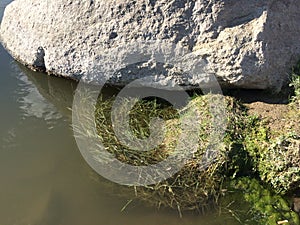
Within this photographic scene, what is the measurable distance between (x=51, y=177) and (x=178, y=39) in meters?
1.68

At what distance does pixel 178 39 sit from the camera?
12.8 feet

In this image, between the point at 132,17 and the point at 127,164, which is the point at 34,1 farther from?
the point at 127,164

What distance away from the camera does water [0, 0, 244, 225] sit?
3.24 m

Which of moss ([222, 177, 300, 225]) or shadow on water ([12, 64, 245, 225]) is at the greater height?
shadow on water ([12, 64, 245, 225])

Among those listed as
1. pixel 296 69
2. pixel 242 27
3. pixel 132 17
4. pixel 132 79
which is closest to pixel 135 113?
pixel 132 79

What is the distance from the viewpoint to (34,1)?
15.0ft

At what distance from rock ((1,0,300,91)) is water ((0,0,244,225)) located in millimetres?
504

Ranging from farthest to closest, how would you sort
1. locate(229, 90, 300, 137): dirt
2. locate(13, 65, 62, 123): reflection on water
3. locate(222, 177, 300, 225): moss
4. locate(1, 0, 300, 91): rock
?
locate(13, 65, 62, 123): reflection on water < locate(1, 0, 300, 91): rock < locate(229, 90, 300, 137): dirt < locate(222, 177, 300, 225): moss

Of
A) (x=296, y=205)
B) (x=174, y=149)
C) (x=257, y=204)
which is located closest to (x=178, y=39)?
(x=174, y=149)

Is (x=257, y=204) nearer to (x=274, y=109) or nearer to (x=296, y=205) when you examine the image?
(x=296, y=205)

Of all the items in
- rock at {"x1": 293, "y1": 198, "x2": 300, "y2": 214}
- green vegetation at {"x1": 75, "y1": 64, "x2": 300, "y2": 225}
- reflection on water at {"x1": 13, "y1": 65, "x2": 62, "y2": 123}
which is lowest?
rock at {"x1": 293, "y1": 198, "x2": 300, "y2": 214}

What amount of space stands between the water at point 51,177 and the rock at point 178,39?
0.50m

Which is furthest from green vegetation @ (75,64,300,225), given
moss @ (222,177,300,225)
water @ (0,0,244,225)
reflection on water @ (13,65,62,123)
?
reflection on water @ (13,65,62,123)

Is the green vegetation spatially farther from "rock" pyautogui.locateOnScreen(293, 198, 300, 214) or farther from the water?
the water
